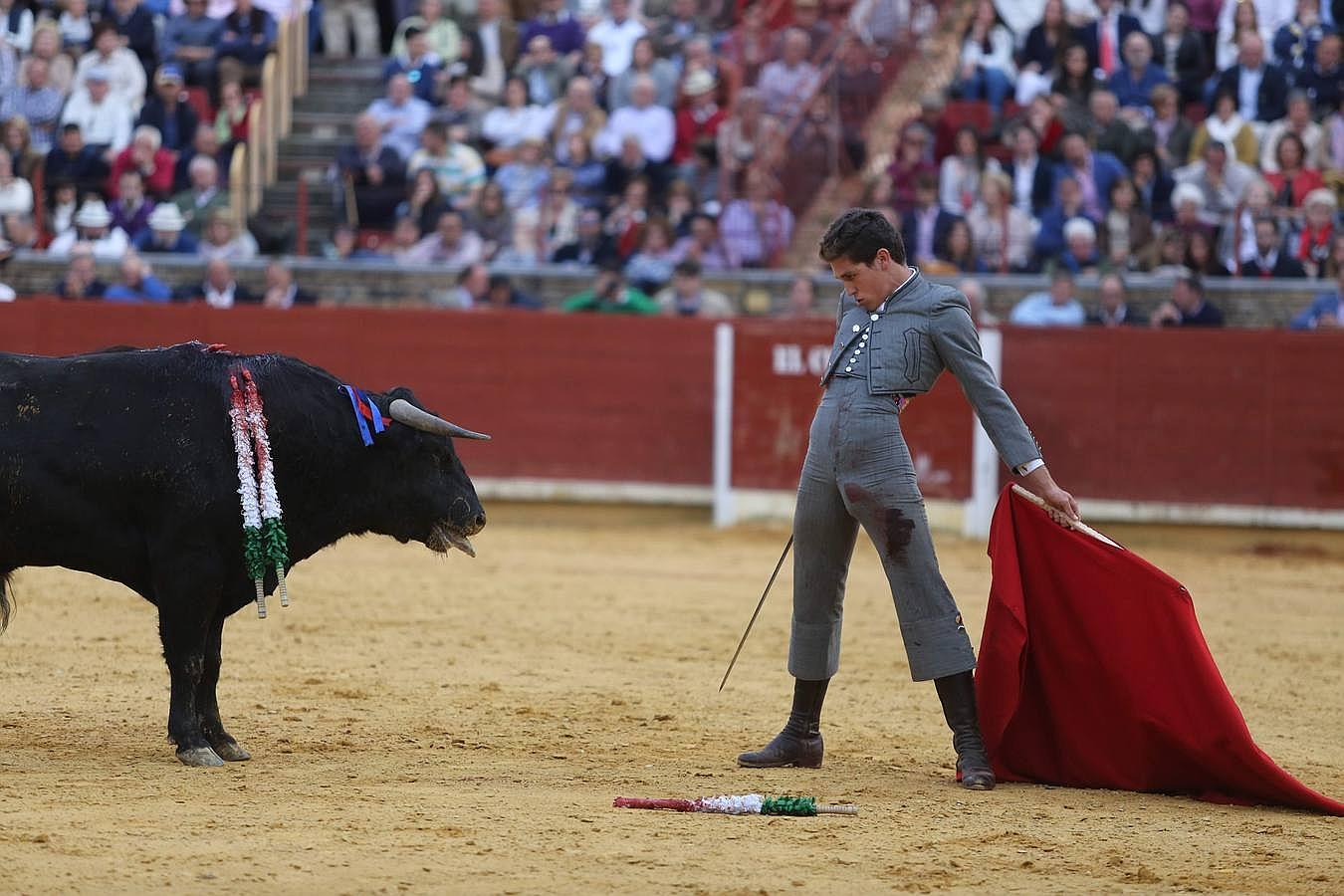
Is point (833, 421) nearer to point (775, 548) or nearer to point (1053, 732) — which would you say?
point (1053, 732)

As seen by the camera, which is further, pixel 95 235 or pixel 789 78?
pixel 95 235

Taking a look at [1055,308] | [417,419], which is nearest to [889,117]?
[1055,308]

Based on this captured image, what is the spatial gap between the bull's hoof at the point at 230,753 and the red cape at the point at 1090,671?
217cm

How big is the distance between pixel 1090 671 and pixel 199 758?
8.48 ft

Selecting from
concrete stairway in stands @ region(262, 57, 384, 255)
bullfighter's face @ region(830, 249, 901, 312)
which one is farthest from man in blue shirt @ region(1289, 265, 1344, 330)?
bullfighter's face @ region(830, 249, 901, 312)

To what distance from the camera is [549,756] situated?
5730 mm

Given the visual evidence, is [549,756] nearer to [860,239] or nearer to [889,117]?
[860,239]

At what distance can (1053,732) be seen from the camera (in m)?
5.52

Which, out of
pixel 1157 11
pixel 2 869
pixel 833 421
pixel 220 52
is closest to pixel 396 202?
pixel 220 52

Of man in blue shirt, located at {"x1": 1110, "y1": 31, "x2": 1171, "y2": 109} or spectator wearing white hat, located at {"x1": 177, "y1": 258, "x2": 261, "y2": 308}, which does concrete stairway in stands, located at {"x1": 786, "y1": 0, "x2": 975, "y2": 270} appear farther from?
spectator wearing white hat, located at {"x1": 177, "y1": 258, "x2": 261, "y2": 308}

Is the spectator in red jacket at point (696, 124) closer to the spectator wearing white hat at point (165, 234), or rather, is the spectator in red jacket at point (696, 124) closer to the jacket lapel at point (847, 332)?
the spectator wearing white hat at point (165, 234)

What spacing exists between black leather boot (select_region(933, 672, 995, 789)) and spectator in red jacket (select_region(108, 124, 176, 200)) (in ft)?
36.7

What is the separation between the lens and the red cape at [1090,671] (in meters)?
5.34

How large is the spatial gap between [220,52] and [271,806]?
41.2ft
